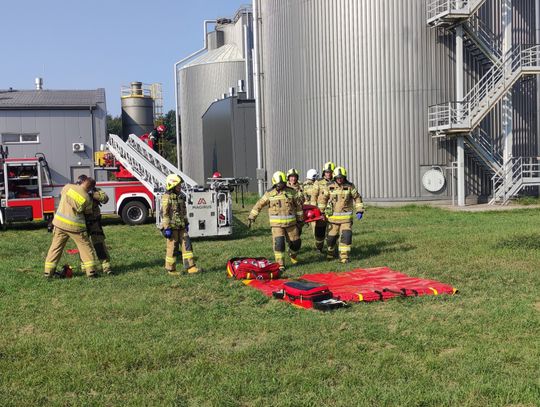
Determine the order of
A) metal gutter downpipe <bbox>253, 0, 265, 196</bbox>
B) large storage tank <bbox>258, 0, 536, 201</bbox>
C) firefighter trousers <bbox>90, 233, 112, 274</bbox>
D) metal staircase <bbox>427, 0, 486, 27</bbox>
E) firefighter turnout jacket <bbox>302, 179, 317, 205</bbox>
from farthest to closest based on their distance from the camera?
metal gutter downpipe <bbox>253, 0, 265, 196</bbox> < large storage tank <bbox>258, 0, 536, 201</bbox> < metal staircase <bbox>427, 0, 486, 27</bbox> < firefighter turnout jacket <bbox>302, 179, 317, 205</bbox> < firefighter trousers <bbox>90, 233, 112, 274</bbox>

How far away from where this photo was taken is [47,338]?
21.7 feet

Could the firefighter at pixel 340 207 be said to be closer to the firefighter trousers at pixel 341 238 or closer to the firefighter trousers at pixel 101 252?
the firefighter trousers at pixel 341 238

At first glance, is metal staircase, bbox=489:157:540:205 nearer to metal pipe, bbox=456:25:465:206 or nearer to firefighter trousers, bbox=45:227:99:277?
metal pipe, bbox=456:25:465:206

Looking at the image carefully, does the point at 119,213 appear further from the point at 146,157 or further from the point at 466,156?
the point at 466,156

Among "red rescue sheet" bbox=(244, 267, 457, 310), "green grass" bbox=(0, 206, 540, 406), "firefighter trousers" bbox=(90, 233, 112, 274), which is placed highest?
"firefighter trousers" bbox=(90, 233, 112, 274)

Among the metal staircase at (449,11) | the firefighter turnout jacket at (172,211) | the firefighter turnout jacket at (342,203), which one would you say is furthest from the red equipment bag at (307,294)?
the metal staircase at (449,11)

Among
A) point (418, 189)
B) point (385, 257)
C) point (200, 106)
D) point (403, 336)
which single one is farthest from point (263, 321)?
point (200, 106)

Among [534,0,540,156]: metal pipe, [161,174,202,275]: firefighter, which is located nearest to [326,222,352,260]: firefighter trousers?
[161,174,202,275]: firefighter

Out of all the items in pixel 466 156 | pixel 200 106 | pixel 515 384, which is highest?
pixel 200 106

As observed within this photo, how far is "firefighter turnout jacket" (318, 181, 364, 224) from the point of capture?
1151 cm

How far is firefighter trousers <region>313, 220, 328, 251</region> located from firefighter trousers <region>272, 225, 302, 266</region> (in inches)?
38.5

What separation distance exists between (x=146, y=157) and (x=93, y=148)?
9035mm

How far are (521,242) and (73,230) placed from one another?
8736 millimetres

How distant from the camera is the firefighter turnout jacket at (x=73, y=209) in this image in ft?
33.5
